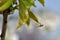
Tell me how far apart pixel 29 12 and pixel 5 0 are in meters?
0.07

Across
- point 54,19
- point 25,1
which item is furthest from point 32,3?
point 54,19

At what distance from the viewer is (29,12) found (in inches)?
23.2

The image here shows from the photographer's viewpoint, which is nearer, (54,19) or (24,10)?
(24,10)

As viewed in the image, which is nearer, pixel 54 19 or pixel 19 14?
pixel 19 14

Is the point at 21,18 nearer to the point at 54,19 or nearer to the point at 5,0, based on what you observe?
the point at 5,0

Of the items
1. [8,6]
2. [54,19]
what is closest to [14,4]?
[8,6]

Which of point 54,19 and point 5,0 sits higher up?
point 54,19

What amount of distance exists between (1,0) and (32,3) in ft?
0.29

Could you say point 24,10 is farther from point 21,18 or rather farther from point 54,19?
point 54,19

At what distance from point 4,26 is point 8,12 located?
0.04 metres

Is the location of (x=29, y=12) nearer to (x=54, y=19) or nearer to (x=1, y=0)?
(x=1, y=0)

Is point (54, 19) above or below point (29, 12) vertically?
above

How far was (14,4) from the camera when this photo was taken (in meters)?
0.60

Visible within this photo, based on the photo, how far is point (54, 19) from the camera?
5.63 meters
